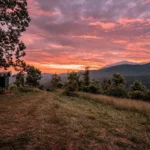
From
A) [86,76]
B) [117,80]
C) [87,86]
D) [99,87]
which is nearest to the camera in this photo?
[87,86]

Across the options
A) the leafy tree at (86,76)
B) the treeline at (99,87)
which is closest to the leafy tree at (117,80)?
the treeline at (99,87)

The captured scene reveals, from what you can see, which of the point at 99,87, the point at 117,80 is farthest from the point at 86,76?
the point at 117,80

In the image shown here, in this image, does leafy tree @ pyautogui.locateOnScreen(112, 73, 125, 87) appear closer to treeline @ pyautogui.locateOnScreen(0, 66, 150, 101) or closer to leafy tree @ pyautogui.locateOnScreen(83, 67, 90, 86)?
treeline @ pyautogui.locateOnScreen(0, 66, 150, 101)

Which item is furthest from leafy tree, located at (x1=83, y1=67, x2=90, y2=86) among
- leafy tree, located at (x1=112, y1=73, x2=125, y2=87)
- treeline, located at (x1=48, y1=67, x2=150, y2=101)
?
leafy tree, located at (x1=112, y1=73, x2=125, y2=87)

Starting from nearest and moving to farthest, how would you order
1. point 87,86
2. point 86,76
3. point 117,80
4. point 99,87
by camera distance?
point 87,86, point 99,87, point 86,76, point 117,80

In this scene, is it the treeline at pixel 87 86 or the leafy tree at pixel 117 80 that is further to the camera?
the leafy tree at pixel 117 80

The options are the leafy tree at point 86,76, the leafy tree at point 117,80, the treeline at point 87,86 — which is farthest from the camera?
the leafy tree at point 117,80

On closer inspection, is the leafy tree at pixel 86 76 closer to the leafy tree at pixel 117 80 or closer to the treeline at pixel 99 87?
the treeline at pixel 99 87

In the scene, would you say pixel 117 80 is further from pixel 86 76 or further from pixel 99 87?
pixel 86 76

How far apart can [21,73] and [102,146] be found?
12.1 metres

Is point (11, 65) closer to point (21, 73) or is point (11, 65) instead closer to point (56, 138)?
point (21, 73)

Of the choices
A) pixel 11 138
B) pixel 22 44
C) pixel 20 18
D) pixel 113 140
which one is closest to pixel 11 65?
pixel 22 44

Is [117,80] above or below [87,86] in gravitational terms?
above

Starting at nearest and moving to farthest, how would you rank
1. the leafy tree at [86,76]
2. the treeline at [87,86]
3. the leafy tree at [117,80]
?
1. the treeline at [87,86]
2. the leafy tree at [86,76]
3. the leafy tree at [117,80]
